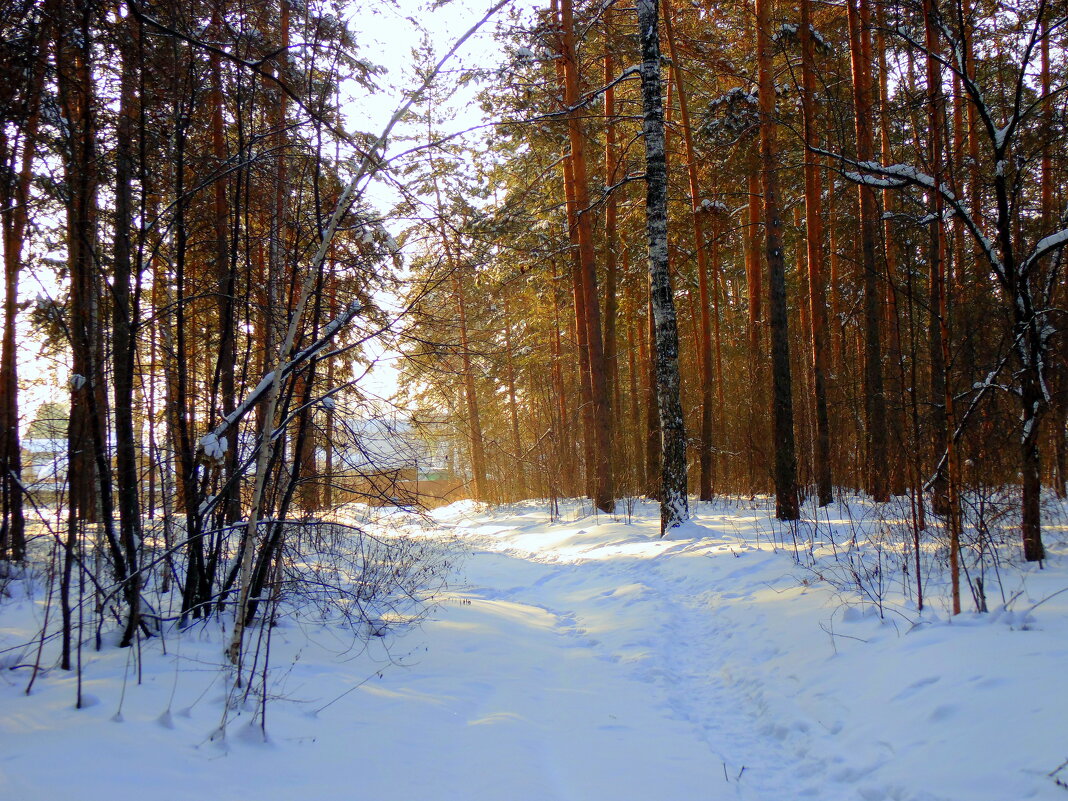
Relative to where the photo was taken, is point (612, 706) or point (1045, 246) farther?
point (1045, 246)

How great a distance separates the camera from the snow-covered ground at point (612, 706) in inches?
100

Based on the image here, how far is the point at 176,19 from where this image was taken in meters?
3.34

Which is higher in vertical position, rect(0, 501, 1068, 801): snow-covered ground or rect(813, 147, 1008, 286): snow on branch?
rect(813, 147, 1008, 286): snow on branch

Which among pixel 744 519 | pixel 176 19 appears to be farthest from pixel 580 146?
pixel 176 19

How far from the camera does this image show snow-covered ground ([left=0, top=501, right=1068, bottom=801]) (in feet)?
8.36

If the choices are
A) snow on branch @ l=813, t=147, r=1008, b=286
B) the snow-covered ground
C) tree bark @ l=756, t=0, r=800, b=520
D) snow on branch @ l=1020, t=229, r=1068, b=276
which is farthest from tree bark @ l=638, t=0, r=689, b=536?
snow on branch @ l=1020, t=229, r=1068, b=276

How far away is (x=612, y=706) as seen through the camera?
13.3 feet

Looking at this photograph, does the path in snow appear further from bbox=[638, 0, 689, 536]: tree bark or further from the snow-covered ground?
bbox=[638, 0, 689, 536]: tree bark

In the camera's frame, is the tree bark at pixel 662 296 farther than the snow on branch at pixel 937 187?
Yes

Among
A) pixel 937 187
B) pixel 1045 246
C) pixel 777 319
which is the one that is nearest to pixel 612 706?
pixel 937 187

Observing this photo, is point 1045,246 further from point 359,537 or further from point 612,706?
point 359,537

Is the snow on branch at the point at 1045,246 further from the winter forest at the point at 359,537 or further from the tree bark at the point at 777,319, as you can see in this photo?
the tree bark at the point at 777,319

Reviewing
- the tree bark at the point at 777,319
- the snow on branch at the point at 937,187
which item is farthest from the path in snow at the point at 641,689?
the snow on branch at the point at 937,187

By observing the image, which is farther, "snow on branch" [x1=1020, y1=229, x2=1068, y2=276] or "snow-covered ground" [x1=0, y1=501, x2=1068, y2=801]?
"snow on branch" [x1=1020, y1=229, x2=1068, y2=276]
